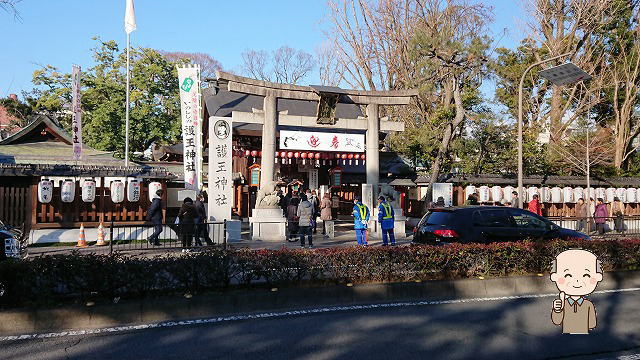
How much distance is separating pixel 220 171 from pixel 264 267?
9.59m

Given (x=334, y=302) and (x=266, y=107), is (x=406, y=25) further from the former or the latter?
(x=334, y=302)

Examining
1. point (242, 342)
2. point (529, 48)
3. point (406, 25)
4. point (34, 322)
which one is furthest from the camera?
point (406, 25)

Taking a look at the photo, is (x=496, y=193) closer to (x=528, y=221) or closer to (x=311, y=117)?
(x=311, y=117)

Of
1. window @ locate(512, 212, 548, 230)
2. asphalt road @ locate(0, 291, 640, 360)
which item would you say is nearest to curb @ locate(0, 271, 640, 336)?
asphalt road @ locate(0, 291, 640, 360)

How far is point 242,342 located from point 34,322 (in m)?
2.96

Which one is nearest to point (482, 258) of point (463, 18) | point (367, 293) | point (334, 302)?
point (367, 293)

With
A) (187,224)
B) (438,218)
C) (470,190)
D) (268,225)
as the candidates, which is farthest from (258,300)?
(470,190)

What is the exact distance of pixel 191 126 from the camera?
61.9 ft

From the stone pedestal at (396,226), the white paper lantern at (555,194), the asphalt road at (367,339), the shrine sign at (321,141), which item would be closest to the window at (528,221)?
the asphalt road at (367,339)

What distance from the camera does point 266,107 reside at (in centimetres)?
1875

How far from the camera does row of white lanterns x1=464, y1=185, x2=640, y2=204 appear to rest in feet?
75.6

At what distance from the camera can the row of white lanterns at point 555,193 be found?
23047mm

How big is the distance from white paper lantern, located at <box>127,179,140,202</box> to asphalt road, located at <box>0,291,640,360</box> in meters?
12.4

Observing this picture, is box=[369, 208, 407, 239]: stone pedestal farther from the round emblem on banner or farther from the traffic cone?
the traffic cone
